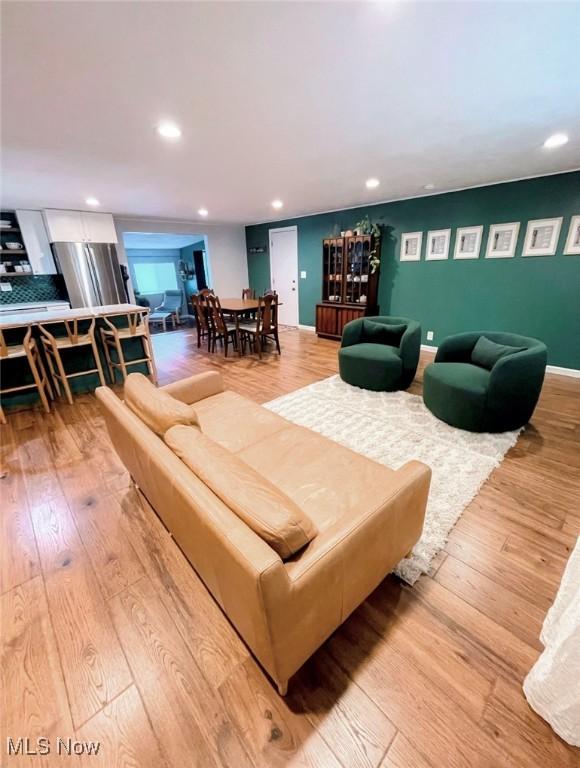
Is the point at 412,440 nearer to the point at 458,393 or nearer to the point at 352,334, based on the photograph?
the point at 458,393

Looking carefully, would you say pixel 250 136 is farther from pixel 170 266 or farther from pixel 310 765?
pixel 170 266

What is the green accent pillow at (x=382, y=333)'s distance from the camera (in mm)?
3820

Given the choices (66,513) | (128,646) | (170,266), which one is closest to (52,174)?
(66,513)

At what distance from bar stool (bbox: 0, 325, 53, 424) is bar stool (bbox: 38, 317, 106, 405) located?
0.11 m

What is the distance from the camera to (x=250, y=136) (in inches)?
96.8

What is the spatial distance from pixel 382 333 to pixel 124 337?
10.9 feet

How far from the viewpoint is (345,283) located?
5.91 meters

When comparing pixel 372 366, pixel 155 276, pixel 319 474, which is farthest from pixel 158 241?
pixel 319 474

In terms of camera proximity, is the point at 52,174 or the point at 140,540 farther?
the point at 52,174

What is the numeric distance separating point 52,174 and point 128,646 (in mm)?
4291

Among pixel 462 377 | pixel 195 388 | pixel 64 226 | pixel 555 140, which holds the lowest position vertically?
pixel 462 377

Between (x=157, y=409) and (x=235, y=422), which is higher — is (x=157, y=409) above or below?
above

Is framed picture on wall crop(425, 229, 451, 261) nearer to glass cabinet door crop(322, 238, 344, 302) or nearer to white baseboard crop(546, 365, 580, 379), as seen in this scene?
glass cabinet door crop(322, 238, 344, 302)

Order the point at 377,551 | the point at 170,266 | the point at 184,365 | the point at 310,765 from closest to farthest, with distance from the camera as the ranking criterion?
the point at 310,765, the point at 377,551, the point at 184,365, the point at 170,266
